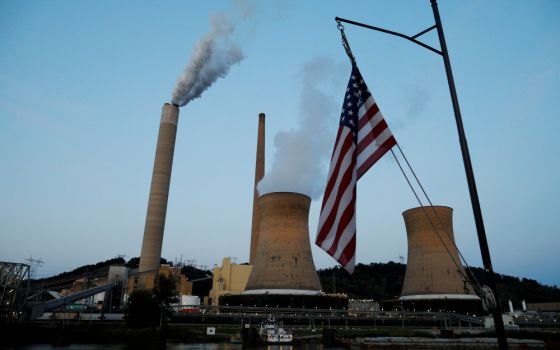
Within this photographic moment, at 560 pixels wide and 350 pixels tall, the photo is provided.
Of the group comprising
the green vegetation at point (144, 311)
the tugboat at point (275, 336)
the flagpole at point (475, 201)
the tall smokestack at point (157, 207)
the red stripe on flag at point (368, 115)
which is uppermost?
the tall smokestack at point (157, 207)

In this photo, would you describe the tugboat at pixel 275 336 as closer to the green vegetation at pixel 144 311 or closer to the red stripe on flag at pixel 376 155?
the green vegetation at pixel 144 311

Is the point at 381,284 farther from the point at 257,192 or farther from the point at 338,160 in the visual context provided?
the point at 338,160

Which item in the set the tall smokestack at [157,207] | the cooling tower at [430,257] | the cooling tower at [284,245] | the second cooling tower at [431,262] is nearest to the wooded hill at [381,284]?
the second cooling tower at [431,262]

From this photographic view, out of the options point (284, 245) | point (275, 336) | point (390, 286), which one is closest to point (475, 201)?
point (275, 336)

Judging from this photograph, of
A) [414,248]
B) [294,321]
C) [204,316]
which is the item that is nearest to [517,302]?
[414,248]

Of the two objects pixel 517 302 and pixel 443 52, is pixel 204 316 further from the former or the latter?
pixel 517 302

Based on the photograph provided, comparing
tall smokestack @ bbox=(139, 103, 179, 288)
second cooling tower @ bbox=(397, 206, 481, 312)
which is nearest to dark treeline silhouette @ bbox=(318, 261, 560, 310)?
second cooling tower @ bbox=(397, 206, 481, 312)

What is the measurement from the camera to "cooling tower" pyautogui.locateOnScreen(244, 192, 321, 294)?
36.6 m

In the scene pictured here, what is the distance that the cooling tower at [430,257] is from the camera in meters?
40.3

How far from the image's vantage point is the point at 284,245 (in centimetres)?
3631

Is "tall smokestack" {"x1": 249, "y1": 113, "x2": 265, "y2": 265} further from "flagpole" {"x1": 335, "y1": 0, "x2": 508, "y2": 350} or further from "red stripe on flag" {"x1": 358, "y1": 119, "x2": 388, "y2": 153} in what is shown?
"flagpole" {"x1": 335, "y1": 0, "x2": 508, "y2": 350}

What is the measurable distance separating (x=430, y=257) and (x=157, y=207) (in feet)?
98.3

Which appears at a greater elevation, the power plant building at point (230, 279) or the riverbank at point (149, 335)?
the power plant building at point (230, 279)

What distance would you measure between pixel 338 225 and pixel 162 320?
30474 millimetres
